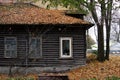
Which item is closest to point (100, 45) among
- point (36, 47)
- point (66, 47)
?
point (66, 47)

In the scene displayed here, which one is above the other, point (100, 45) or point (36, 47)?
point (100, 45)

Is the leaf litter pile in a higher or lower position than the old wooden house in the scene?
lower

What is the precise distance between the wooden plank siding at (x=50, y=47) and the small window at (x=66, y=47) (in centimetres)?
24

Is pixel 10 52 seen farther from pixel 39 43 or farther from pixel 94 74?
pixel 94 74

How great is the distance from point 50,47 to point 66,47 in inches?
48.6

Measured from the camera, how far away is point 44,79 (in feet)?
76.2

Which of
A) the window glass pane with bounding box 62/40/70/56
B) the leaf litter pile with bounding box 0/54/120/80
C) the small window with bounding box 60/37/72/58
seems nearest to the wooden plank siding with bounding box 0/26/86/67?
the small window with bounding box 60/37/72/58

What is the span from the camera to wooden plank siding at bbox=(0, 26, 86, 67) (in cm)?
3266

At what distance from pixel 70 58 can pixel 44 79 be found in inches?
381

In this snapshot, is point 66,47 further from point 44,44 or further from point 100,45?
point 100,45

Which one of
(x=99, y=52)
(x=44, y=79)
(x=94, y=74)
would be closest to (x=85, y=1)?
(x=44, y=79)

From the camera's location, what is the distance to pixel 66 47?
32844 millimetres

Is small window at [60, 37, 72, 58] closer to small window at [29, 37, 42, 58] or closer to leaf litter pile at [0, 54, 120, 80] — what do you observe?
leaf litter pile at [0, 54, 120, 80]

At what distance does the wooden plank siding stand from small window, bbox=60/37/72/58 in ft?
0.78
